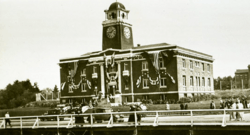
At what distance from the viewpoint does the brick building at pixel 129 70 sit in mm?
65812

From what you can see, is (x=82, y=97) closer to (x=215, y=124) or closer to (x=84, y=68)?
(x=84, y=68)

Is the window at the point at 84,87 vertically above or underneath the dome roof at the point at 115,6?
underneath

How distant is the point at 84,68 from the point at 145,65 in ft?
50.7

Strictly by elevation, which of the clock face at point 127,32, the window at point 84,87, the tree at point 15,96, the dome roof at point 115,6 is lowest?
the tree at point 15,96

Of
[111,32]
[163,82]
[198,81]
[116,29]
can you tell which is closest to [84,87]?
[111,32]

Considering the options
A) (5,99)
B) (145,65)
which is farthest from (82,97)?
(5,99)

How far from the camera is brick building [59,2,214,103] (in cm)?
6581

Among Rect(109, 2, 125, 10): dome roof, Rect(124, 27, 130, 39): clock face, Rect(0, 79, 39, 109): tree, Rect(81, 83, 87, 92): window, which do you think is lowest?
Rect(0, 79, 39, 109): tree

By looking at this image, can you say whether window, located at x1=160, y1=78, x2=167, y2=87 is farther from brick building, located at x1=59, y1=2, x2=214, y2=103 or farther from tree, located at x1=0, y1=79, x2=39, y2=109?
tree, located at x1=0, y1=79, x2=39, y2=109

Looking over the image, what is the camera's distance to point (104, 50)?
72.8m

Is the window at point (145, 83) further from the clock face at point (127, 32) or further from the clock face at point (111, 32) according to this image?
the clock face at point (111, 32)

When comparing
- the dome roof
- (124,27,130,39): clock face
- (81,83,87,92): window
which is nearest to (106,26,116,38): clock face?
(124,27,130,39): clock face

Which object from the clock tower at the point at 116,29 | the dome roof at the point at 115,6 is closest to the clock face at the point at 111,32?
the clock tower at the point at 116,29

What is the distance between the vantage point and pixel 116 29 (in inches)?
2918
